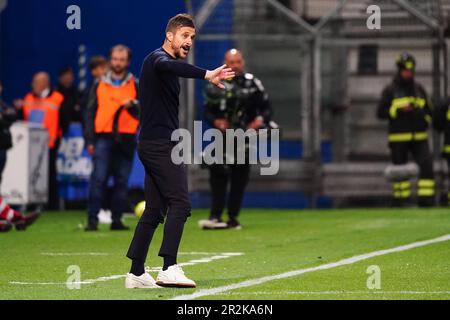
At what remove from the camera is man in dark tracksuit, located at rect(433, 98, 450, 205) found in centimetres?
2230

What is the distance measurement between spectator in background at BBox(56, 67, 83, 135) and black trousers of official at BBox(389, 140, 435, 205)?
505 cm

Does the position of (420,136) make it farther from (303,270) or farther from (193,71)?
(193,71)

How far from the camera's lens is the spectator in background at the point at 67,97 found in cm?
2245

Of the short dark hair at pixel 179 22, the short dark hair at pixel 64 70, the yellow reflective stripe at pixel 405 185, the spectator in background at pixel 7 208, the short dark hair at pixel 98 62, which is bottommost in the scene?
the yellow reflective stripe at pixel 405 185

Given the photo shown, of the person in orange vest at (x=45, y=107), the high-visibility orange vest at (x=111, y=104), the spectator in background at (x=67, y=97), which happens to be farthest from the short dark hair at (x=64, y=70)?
the high-visibility orange vest at (x=111, y=104)

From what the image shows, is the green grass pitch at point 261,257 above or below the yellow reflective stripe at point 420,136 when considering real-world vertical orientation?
below

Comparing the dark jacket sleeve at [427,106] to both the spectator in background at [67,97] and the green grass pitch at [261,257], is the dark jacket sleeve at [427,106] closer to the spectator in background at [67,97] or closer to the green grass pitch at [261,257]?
the green grass pitch at [261,257]

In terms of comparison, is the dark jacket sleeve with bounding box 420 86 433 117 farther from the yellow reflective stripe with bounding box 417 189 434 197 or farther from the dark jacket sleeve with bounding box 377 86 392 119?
the yellow reflective stripe with bounding box 417 189 434 197

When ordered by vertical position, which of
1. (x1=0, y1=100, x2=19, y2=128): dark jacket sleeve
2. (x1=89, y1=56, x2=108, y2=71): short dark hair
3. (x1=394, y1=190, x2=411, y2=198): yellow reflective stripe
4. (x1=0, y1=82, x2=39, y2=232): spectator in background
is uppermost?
(x1=89, y1=56, x2=108, y2=71): short dark hair

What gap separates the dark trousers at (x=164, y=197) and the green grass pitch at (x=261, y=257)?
37 cm

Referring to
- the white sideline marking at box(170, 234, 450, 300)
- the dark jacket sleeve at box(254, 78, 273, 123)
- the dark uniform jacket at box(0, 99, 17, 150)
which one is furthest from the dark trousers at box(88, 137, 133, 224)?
the white sideline marking at box(170, 234, 450, 300)
